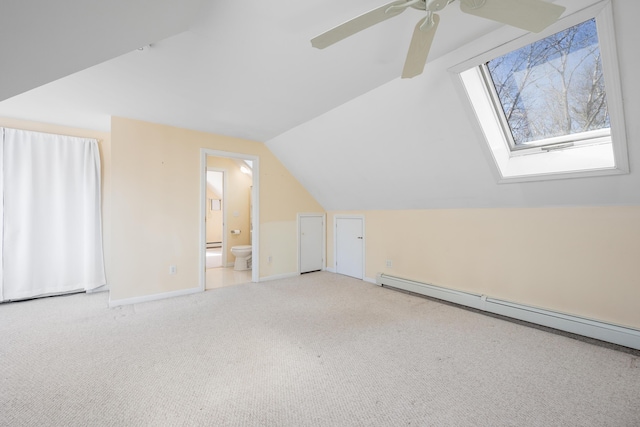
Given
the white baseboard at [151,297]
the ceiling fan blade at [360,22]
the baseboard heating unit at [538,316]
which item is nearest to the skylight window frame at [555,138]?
the ceiling fan blade at [360,22]

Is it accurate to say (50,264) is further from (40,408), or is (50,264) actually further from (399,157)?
(399,157)

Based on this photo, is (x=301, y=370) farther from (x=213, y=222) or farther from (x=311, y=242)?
(x=213, y=222)

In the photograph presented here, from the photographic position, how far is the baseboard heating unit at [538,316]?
2199 millimetres

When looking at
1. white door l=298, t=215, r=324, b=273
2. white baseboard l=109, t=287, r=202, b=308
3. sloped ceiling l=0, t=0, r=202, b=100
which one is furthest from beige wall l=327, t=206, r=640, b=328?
sloped ceiling l=0, t=0, r=202, b=100

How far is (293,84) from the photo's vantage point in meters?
2.49

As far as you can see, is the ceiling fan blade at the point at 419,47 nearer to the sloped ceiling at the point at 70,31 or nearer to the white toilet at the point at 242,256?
the sloped ceiling at the point at 70,31

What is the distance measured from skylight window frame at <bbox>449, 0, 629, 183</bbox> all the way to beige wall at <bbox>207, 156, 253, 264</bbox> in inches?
181

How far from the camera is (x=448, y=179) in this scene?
3.04m

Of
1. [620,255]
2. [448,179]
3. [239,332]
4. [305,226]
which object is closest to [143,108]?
[239,332]

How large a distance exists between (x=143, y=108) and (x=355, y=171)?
8.92 ft

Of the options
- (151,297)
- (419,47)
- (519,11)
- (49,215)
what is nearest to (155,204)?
(151,297)

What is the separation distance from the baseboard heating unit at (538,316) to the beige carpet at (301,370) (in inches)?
5.6

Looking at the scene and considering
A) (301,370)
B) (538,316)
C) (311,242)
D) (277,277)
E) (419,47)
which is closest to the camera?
(419,47)

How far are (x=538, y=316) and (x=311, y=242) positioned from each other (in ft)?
11.2
